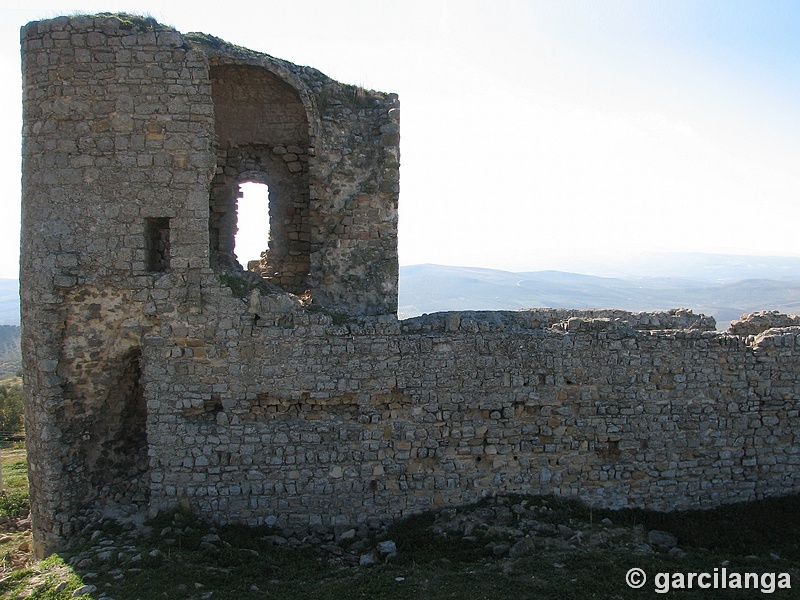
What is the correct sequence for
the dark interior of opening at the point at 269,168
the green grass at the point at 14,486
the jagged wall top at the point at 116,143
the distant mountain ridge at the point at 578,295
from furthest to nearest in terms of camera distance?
the distant mountain ridge at the point at 578,295, the green grass at the point at 14,486, the dark interior of opening at the point at 269,168, the jagged wall top at the point at 116,143

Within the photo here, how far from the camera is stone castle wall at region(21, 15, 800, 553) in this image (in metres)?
7.32

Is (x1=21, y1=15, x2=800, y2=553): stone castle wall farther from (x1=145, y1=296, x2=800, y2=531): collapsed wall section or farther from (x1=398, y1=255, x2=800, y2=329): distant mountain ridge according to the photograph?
(x1=398, y1=255, x2=800, y2=329): distant mountain ridge

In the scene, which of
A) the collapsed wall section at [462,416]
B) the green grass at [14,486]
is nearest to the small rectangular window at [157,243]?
the collapsed wall section at [462,416]

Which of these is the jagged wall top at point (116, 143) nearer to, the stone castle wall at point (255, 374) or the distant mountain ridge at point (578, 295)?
the stone castle wall at point (255, 374)

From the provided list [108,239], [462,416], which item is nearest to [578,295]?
[462,416]

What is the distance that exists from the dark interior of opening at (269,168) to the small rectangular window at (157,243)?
1466mm

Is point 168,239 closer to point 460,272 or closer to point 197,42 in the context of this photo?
point 197,42

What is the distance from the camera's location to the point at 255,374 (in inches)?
297

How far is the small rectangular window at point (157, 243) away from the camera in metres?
7.52

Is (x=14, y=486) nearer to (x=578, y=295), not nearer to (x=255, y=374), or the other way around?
(x=255, y=374)

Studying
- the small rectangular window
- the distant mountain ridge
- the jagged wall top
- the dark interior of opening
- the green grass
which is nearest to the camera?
the jagged wall top

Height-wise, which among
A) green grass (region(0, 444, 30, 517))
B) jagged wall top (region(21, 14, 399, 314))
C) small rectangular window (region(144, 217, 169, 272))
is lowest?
green grass (region(0, 444, 30, 517))

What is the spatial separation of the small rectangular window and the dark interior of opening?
1.47 m

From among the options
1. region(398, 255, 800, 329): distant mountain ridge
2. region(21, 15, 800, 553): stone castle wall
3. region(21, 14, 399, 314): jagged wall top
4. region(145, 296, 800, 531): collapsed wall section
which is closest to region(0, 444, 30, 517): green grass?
region(21, 15, 800, 553): stone castle wall
